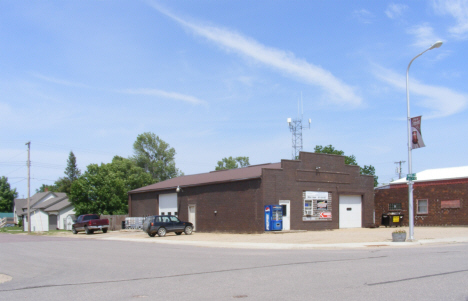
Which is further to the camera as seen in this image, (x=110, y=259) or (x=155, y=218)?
(x=155, y=218)

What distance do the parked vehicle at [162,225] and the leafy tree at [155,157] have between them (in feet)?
149

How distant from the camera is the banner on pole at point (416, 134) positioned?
22.9m

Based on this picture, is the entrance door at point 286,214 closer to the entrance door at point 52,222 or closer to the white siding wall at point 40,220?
the entrance door at point 52,222

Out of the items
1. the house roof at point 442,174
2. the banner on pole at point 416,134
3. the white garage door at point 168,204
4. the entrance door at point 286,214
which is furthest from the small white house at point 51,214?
the banner on pole at point 416,134

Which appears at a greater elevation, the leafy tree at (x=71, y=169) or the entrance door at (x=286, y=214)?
the leafy tree at (x=71, y=169)

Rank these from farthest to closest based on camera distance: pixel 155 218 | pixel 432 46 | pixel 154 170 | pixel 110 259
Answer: pixel 154 170 < pixel 155 218 < pixel 432 46 < pixel 110 259

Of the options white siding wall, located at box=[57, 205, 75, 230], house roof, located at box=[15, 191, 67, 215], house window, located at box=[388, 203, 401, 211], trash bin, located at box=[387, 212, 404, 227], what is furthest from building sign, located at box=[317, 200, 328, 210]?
house roof, located at box=[15, 191, 67, 215]

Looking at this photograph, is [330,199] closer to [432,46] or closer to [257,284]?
[432,46]

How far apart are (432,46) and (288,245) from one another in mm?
12238

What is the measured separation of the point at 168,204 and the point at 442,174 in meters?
26.1

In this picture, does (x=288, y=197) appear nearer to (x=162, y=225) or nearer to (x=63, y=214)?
(x=162, y=225)

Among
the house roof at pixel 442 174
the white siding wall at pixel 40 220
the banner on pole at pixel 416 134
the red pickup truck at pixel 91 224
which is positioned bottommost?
the white siding wall at pixel 40 220

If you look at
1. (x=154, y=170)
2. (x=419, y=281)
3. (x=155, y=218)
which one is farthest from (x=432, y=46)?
(x=154, y=170)

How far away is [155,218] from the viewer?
3369cm
